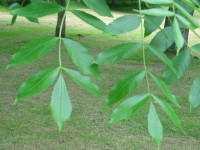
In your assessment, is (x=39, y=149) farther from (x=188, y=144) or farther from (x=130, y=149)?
(x=188, y=144)

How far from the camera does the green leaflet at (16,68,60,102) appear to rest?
2.09 feet

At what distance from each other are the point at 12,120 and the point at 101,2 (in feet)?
9.70

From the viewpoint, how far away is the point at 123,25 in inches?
30.0

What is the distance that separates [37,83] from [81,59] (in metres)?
0.11

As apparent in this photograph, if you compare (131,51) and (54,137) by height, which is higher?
(131,51)

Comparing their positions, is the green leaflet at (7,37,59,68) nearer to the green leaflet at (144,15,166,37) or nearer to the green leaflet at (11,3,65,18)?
the green leaflet at (11,3,65,18)

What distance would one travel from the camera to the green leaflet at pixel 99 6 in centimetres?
80

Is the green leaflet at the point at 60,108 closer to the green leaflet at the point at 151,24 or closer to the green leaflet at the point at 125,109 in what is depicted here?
Result: the green leaflet at the point at 125,109

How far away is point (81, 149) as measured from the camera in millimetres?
3082

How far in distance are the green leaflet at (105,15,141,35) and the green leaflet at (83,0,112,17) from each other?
0.05m

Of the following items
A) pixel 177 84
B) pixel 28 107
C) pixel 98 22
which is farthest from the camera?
pixel 177 84

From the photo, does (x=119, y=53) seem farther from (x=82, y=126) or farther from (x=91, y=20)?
(x=82, y=126)

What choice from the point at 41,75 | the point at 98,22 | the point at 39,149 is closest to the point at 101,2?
the point at 98,22

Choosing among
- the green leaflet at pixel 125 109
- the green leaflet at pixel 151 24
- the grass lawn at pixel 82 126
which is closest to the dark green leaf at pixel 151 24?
the green leaflet at pixel 151 24
